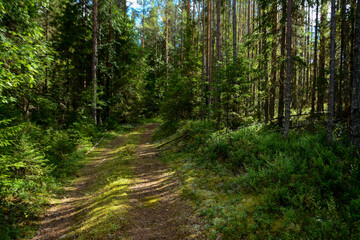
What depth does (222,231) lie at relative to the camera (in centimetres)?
464

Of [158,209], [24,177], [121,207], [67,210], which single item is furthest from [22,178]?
[158,209]

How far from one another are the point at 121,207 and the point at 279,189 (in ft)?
16.3

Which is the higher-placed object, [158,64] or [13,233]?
[158,64]

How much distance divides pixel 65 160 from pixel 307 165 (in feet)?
37.3

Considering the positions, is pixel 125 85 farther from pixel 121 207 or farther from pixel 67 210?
pixel 121 207

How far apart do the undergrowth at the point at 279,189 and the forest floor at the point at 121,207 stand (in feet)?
2.42

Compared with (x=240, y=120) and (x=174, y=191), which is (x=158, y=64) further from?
(x=174, y=191)

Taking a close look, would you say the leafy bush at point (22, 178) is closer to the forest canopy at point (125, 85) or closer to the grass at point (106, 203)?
the forest canopy at point (125, 85)

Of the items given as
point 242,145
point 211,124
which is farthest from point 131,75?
point 242,145

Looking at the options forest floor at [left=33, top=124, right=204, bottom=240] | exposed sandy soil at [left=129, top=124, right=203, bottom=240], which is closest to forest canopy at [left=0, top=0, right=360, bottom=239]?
forest floor at [left=33, top=124, right=204, bottom=240]

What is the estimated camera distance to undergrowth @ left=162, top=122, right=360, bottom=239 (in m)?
4.04

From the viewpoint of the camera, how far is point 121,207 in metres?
6.15

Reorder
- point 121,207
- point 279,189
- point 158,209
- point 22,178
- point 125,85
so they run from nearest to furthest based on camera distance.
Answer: point 279,189
point 121,207
point 158,209
point 22,178
point 125,85

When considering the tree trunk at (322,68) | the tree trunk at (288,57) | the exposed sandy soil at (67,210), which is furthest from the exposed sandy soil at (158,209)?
the tree trunk at (322,68)
